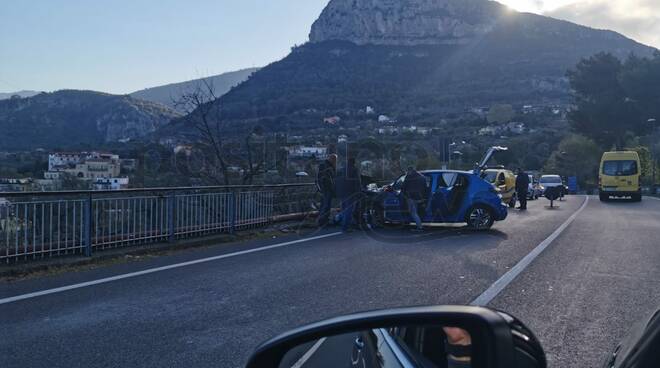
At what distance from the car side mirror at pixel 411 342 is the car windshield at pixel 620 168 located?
118ft

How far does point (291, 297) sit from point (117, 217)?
495cm

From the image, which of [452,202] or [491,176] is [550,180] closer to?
[491,176]

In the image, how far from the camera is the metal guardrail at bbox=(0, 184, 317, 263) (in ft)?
29.8

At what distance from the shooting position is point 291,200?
1703 centimetres

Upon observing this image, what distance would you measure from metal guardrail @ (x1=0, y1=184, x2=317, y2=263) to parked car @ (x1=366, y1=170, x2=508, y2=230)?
3.10m

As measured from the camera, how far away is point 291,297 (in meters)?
7.21

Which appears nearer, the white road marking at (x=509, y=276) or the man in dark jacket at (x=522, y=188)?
the white road marking at (x=509, y=276)

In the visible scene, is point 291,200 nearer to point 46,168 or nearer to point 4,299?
point 46,168

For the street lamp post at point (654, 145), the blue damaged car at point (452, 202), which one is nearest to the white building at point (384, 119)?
the street lamp post at point (654, 145)

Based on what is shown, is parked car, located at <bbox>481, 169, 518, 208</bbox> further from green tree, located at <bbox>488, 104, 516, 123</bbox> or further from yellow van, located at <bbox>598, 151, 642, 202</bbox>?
green tree, located at <bbox>488, 104, 516, 123</bbox>

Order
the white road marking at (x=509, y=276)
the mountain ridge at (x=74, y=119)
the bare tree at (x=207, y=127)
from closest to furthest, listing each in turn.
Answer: the white road marking at (x=509, y=276) < the bare tree at (x=207, y=127) < the mountain ridge at (x=74, y=119)

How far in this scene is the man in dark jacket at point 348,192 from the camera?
50.6 ft

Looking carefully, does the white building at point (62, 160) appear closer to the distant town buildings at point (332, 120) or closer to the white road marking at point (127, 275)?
the white road marking at point (127, 275)

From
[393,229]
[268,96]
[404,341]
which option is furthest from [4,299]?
[268,96]
